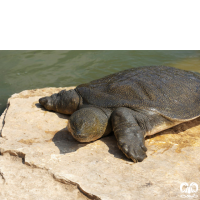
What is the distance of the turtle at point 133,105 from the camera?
3.11 m

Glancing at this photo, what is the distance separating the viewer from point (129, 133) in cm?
317

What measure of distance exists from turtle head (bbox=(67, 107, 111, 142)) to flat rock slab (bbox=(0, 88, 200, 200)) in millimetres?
166

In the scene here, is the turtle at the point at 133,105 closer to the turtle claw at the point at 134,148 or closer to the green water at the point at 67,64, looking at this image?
the turtle claw at the point at 134,148

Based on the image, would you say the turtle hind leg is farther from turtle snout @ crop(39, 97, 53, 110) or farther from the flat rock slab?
turtle snout @ crop(39, 97, 53, 110)

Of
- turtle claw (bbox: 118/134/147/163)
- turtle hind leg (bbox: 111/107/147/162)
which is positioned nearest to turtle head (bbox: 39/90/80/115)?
turtle hind leg (bbox: 111/107/147/162)

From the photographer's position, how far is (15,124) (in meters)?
3.83

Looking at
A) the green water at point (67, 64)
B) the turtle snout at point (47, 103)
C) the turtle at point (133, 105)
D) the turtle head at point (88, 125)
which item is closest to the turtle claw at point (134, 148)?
the turtle at point (133, 105)

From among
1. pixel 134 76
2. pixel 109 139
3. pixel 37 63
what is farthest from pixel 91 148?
pixel 37 63

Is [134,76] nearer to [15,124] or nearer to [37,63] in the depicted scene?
[15,124]

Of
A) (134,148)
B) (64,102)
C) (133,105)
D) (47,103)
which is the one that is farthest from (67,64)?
(134,148)

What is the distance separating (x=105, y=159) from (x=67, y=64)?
607 centimetres

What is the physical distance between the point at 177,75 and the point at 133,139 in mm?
1599

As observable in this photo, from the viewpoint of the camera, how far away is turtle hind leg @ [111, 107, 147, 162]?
2948 millimetres

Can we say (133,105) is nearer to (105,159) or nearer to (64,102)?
(105,159)
